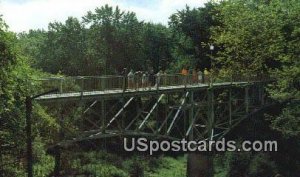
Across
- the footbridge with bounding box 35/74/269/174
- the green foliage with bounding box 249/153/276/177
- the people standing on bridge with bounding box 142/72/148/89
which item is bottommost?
the green foliage with bounding box 249/153/276/177

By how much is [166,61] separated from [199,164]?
3013 cm

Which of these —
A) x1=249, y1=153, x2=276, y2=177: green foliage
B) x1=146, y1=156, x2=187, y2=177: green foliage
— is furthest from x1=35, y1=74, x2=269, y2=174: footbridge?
x1=249, y1=153, x2=276, y2=177: green foliage

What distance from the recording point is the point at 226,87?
37625 millimetres

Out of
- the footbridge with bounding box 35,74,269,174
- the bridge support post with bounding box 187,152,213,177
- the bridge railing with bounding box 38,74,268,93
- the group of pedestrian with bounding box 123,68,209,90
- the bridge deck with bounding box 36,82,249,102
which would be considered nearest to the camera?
the bridge deck with bounding box 36,82,249,102

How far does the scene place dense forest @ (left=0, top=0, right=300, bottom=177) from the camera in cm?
1984

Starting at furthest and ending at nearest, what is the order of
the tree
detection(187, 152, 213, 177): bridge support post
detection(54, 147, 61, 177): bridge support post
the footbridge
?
the tree → detection(187, 152, 213, 177): bridge support post → detection(54, 147, 61, 177): bridge support post → the footbridge

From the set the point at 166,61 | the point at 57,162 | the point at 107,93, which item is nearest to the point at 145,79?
the point at 107,93

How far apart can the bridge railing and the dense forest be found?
104cm

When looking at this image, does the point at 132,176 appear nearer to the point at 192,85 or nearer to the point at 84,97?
the point at 192,85

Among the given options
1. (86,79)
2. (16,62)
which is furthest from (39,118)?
(86,79)

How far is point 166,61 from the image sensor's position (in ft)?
218

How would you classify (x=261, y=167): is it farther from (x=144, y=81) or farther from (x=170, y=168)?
(x=144, y=81)

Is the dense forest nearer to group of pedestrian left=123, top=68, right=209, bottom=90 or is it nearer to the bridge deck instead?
the bridge deck

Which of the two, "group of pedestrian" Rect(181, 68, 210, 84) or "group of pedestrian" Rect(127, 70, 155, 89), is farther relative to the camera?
"group of pedestrian" Rect(181, 68, 210, 84)
